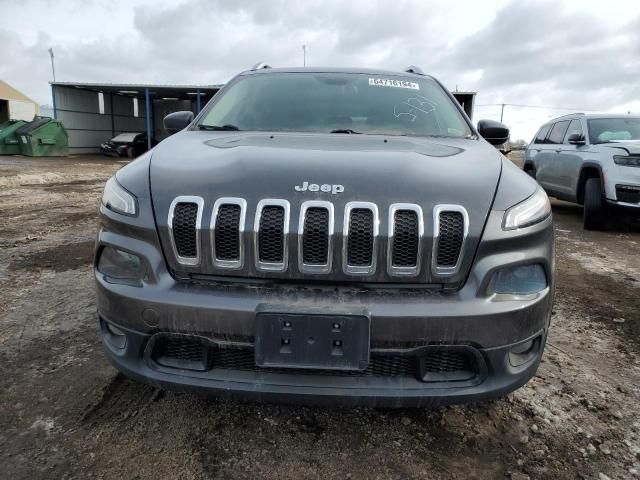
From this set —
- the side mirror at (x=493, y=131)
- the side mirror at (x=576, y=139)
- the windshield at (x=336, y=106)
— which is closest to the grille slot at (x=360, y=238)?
the windshield at (x=336, y=106)

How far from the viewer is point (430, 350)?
167 cm

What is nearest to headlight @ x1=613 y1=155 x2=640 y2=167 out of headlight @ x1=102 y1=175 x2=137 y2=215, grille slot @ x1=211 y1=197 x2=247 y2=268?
grille slot @ x1=211 y1=197 x2=247 y2=268

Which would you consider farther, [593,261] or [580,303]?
[593,261]

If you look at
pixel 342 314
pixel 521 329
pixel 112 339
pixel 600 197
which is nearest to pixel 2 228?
pixel 112 339

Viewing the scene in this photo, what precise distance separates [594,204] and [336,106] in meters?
5.19

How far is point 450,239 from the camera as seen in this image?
1696 mm

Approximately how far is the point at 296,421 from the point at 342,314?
76cm

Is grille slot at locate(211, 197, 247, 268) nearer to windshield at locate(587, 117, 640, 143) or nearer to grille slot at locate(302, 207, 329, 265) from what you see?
grille slot at locate(302, 207, 329, 265)

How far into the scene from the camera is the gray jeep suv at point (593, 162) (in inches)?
241

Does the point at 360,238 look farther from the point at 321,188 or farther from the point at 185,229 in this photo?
the point at 185,229

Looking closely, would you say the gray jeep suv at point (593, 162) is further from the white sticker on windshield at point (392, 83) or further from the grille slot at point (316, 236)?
the grille slot at point (316, 236)

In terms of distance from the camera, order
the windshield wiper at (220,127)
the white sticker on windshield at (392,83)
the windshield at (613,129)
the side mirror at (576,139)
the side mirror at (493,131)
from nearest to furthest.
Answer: the windshield wiper at (220,127) → the white sticker on windshield at (392,83) → the side mirror at (493,131) → the windshield at (613,129) → the side mirror at (576,139)

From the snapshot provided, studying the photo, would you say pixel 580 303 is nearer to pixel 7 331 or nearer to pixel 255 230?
pixel 255 230

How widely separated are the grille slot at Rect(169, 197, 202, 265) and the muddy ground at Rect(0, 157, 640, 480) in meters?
0.79
